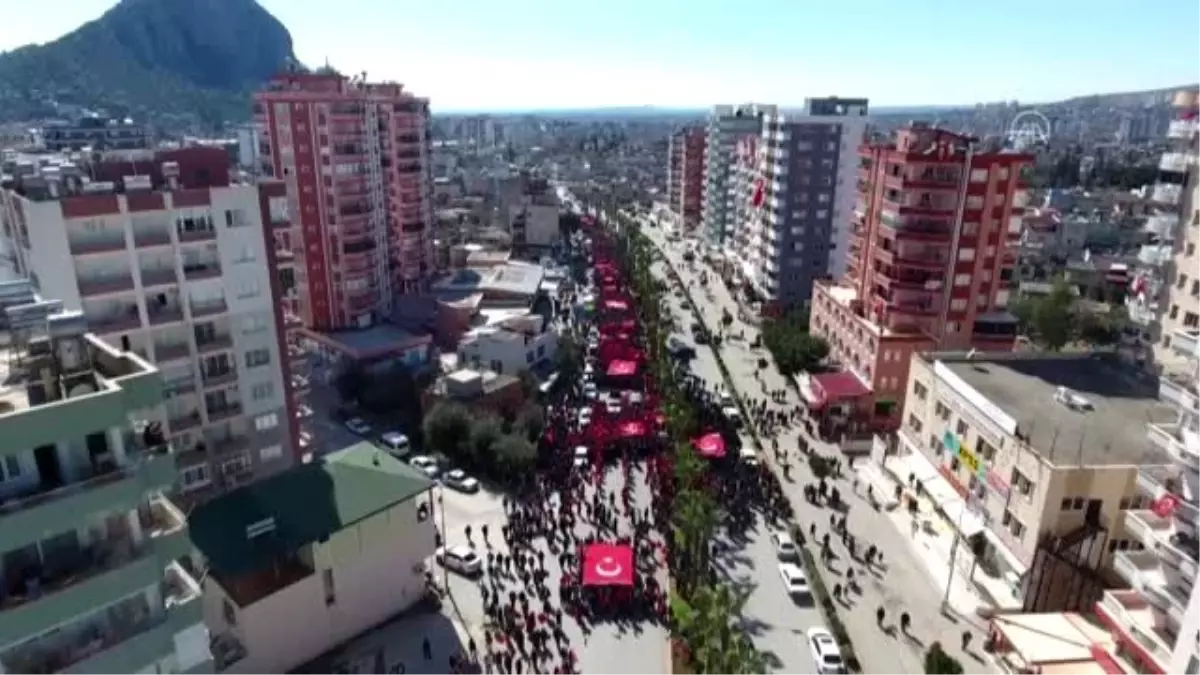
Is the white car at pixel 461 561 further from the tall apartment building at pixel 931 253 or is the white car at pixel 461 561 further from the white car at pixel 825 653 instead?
the tall apartment building at pixel 931 253

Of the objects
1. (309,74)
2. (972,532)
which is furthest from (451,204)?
(972,532)

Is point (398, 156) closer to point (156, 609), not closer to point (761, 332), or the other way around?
point (761, 332)

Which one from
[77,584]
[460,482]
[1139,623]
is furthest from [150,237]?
[1139,623]

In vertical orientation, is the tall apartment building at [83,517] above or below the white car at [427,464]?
above

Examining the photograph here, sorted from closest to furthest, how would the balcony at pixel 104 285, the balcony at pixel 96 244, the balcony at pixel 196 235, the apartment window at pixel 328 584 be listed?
the apartment window at pixel 328 584 → the balcony at pixel 96 244 → the balcony at pixel 104 285 → the balcony at pixel 196 235

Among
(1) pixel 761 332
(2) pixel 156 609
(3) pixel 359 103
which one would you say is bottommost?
(1) pixel 761 332

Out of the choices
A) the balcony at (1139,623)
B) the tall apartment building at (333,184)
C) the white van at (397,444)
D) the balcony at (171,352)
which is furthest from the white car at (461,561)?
the tall apartment building at (333,184)

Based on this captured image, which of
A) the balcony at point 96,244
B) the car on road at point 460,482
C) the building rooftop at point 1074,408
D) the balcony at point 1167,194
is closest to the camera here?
the balcony at point 96,244

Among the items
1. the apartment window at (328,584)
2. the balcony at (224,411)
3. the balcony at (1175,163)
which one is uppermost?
the balcony at (1175,163)
